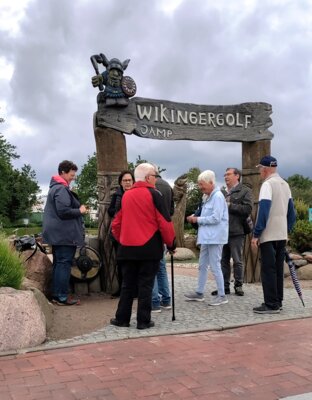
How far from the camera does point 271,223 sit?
6.11 m

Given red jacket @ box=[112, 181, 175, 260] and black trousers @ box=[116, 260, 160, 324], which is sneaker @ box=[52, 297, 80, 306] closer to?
black trousers @ box=[116, 260, 160, 324]

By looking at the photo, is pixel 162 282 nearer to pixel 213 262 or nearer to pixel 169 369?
pixel 213 262

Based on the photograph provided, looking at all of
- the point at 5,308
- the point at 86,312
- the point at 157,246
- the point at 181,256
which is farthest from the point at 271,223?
the point at 181,256

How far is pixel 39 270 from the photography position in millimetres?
6703

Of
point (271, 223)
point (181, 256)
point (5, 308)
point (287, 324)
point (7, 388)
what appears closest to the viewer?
point (7, 388)

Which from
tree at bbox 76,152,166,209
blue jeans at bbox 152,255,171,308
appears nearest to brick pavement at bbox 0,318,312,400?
blue jeans at bbox 152,255,171,308

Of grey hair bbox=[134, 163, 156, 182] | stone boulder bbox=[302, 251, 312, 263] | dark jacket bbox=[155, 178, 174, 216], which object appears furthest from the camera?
stone boulder bbox=[302, 251, 312, 263]

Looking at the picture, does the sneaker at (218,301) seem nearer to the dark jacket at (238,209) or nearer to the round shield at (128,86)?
the dark jacket at (238,209)

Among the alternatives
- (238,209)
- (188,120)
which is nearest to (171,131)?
(188,120)

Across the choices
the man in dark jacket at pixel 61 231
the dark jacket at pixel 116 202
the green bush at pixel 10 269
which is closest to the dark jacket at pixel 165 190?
the dark jacket at pixel 116 202

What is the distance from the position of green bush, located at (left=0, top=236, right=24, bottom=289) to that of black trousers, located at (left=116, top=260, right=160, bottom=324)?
109 cm

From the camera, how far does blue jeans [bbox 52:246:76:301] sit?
639 cm

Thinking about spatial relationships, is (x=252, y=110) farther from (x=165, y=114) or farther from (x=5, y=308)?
(x=5, y=308)

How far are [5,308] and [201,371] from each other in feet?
6.19
